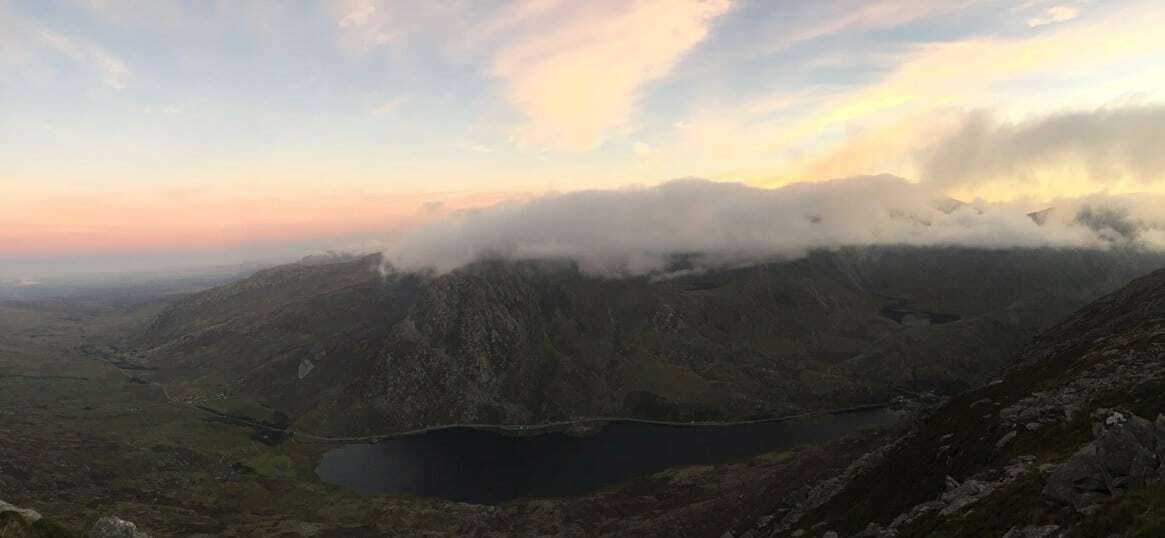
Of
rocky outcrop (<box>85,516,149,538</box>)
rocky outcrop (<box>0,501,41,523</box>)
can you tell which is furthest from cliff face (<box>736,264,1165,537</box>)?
rocky outcrop (<box>0,501,41,523</box>)

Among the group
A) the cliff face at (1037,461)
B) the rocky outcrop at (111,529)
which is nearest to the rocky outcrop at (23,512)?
the rocky outcrop at (111,529)

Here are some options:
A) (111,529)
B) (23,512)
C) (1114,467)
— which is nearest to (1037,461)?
(1114,467)

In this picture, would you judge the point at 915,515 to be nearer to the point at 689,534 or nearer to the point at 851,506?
the point at 851,506

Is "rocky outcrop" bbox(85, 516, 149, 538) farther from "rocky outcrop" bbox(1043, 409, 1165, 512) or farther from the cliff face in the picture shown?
"rocky outcrop" bbox(1043, 409, 1165, 512)

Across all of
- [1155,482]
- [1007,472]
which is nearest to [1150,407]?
A: [1007,472]

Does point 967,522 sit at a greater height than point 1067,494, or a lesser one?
lesser

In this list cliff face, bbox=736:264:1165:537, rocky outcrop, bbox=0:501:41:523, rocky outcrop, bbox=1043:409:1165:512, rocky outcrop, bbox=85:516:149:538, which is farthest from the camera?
rocky outcrop, bbox=85:516:149:538

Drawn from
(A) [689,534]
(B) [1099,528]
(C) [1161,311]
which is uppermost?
(B) [1099,528]

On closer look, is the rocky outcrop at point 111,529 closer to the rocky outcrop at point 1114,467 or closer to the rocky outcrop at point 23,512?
the rocky outcrop at point 23,512
